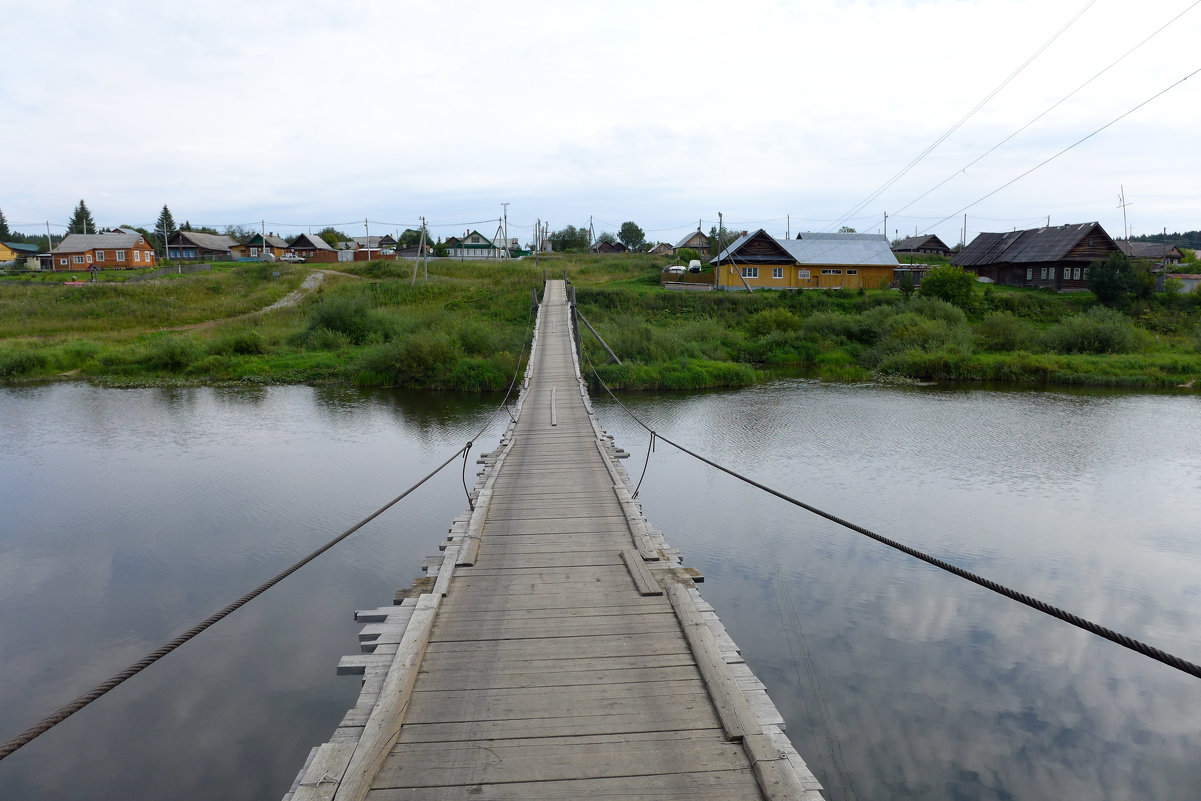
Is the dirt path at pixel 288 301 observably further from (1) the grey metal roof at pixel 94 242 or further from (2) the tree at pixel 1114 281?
(2) the tree at pixel 1114 281

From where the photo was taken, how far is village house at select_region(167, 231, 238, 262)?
62.2 m

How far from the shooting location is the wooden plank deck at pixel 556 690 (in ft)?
11.3

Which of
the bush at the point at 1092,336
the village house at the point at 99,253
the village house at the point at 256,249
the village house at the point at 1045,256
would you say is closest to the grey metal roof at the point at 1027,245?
the village house at the point at 1045,256

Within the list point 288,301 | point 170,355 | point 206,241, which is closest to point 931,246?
point 288,301

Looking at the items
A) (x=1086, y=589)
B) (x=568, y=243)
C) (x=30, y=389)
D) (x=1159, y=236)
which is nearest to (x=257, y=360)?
(x=30, y=389)

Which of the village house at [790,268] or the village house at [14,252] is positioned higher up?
the village house at [14,252]

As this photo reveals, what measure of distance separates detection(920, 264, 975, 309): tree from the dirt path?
108 feet

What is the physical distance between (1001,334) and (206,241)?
203 feet

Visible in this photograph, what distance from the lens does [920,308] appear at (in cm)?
3338

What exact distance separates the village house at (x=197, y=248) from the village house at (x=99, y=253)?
5641 millimetres

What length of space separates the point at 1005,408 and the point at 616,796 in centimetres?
2142

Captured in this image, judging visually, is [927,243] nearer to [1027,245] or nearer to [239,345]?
[1027,245]

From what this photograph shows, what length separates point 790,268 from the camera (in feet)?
134

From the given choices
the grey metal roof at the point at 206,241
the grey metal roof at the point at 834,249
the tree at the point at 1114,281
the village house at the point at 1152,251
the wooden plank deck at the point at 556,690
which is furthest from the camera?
the grey metal roof at the point at 206,241
